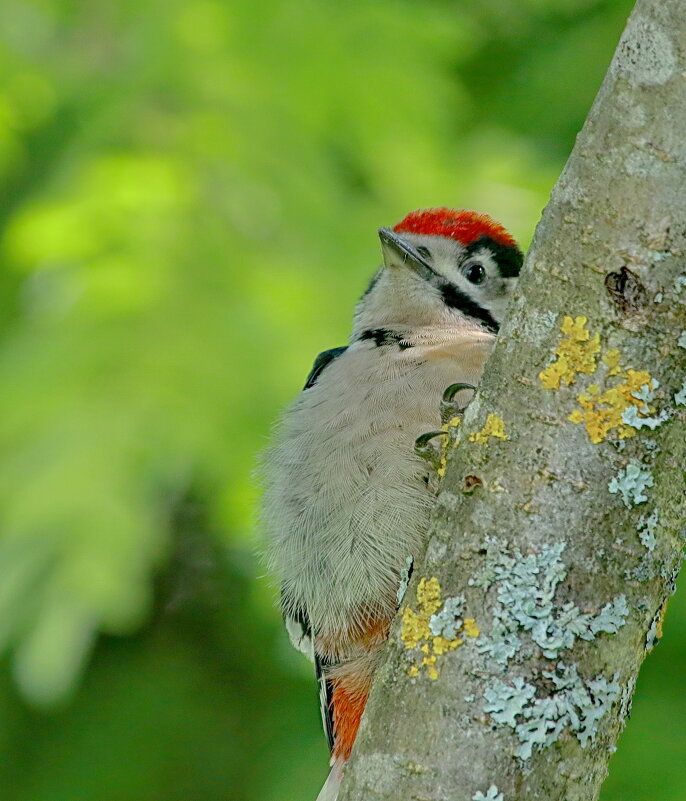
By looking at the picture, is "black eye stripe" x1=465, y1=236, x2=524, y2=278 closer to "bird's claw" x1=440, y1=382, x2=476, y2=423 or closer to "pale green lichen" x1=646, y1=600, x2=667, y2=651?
"bird's claw" x1=440, y1=382, x2=476, y2=423

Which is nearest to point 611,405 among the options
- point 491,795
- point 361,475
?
point 491,795

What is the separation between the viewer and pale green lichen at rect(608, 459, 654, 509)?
1.84 metres

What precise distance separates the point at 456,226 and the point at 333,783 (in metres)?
1.84

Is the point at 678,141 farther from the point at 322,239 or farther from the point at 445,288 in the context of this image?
the point at 322,239

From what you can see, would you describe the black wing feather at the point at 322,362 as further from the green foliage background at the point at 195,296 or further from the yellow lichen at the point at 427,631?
the yellow lichen at the point at 427,631

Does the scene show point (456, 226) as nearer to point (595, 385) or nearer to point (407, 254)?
point (407, 254)

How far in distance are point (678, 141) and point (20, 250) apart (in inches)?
142

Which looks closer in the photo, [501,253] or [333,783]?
[333,783]

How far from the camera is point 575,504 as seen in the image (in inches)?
73.1

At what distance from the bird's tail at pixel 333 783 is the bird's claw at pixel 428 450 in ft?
3.20

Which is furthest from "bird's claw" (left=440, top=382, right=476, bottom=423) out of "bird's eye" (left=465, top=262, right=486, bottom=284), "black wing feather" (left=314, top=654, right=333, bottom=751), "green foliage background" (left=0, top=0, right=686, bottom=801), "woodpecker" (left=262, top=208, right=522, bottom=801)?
"green foliage background" (left=0, top=0, right=686, bottom=801)

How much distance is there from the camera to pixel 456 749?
186 cm

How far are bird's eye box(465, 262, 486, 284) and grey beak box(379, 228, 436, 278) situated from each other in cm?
15

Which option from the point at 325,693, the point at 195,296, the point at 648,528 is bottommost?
the point at 325,693
